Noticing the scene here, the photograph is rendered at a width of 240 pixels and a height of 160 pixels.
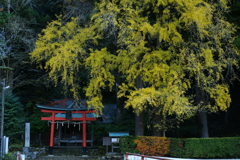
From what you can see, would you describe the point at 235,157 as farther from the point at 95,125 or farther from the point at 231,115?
the point at 231,115

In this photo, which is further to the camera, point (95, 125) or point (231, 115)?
point (231, 115)

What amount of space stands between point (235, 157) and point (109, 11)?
9102 mm

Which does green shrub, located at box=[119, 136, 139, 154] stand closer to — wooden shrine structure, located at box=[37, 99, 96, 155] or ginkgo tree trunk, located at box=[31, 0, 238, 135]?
ginkgo tree trunk, located at box=[31, 0, 238, 135]

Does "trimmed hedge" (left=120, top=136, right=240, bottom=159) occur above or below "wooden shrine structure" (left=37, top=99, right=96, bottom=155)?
below

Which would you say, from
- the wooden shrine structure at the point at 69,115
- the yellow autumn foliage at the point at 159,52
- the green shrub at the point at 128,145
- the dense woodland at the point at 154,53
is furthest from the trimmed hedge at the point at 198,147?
the wooden shrine structure at the point at 69,115

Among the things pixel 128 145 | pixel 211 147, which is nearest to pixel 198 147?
pixel 211 147

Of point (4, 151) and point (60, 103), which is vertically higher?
point (60, 103)

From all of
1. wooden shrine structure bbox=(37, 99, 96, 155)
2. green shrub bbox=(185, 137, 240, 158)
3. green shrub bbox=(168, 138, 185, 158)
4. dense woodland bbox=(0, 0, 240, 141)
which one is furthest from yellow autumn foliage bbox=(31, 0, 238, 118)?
wooden shrine structure bbox=(37, 99, 96, 155)

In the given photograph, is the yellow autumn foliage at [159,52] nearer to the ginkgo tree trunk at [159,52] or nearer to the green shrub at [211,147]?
the ginkgo tree trunk at [159,52]

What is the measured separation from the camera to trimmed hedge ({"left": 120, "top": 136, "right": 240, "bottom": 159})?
13.3 metres

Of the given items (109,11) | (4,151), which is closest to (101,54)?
(109,11)

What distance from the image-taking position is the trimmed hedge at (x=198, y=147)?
13289 millimetres

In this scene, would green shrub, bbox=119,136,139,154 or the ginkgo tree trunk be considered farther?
green shrub, bbox=119,136,139,154

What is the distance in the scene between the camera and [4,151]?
38.5ft
